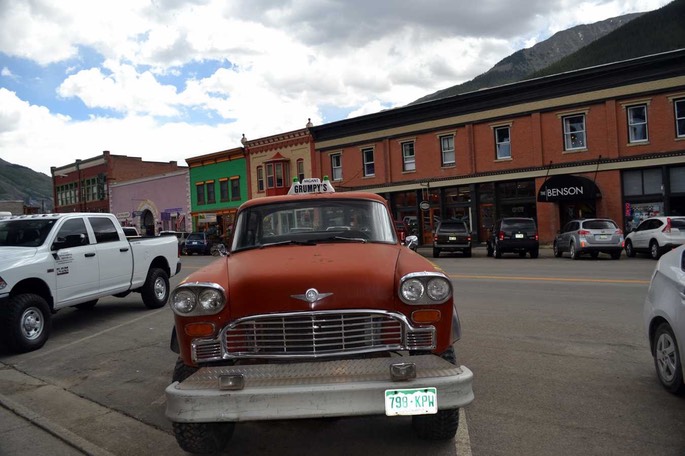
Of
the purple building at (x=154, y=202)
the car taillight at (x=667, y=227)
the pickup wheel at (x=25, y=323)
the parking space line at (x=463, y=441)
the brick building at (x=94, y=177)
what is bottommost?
the parking space line at (x=463, y=441)

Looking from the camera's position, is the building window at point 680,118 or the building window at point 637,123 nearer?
the building window at point 680,118

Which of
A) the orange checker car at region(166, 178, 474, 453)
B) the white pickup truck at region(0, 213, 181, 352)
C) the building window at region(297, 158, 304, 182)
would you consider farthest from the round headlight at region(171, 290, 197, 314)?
the building window at region(297, 158, 304, 182)

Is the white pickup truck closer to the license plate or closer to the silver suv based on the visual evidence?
the license plate

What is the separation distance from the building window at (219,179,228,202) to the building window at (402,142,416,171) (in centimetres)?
1615

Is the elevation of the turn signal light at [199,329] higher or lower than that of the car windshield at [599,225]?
lower

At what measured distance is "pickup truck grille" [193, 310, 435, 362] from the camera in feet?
11.8

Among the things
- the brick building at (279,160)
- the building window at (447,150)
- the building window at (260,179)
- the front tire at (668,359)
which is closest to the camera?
the front tire at (668,359)

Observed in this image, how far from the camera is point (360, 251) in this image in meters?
4.28

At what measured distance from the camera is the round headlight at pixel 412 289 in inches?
143

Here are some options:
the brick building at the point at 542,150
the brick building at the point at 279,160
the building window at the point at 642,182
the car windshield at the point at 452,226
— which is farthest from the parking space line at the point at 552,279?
the brick building at the point at 279,160

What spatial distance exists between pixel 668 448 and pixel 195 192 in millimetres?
44663

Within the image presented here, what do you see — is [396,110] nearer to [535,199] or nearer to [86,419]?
[535,199]

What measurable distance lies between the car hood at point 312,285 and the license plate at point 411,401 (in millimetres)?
617

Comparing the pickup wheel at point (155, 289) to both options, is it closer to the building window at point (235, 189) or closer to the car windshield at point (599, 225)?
the car windshield at point (599, 225)
